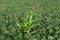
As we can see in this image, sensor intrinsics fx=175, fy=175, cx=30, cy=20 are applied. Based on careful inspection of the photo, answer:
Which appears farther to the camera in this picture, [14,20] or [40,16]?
[40,16]

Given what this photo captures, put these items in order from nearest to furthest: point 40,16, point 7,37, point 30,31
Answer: point 7,37 → point 30,31 → point 40,16

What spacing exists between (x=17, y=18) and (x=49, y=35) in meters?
2.54

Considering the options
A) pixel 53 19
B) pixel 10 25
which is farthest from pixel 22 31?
pixel 53 19

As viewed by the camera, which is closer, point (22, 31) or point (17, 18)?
point (22, 31)

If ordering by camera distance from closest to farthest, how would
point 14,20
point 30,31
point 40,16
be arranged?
point 30,31, point 14,20, point 40,16

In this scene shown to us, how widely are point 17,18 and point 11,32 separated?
1.90 metres

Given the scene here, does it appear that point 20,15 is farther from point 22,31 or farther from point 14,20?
point 22,31

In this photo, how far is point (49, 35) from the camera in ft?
26.8

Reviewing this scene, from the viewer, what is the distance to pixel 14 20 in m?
9.70

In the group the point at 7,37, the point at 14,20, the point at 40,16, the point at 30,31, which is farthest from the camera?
the point at 40,16

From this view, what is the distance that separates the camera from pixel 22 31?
27.2 ft

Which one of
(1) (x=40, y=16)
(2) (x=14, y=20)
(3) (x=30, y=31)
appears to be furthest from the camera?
(1) (x=40, y=16)

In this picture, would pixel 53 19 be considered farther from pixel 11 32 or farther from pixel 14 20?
pixel 11 32

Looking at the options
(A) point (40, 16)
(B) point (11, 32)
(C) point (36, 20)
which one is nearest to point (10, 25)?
(B) point (11, 32)
